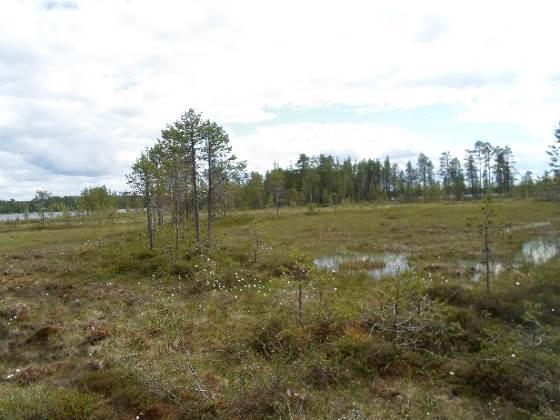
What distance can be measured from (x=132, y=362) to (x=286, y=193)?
70387mm

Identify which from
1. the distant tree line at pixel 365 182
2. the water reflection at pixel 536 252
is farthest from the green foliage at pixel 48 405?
the distant tree line at pixel 365 182

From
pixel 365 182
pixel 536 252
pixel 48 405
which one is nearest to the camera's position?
pixel 48 405

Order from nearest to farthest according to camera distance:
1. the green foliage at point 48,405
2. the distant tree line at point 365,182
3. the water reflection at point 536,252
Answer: the green foliage at point 48,405 → the water reflection at point 536,252 → the distant tree line at point 365,182

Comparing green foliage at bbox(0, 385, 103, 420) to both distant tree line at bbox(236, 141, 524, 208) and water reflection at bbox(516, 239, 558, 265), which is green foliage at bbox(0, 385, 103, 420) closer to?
water reflection at bbox(516, 239, 558, 265)

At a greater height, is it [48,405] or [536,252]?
[536,252]

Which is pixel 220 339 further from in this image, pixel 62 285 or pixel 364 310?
pixel 62 285

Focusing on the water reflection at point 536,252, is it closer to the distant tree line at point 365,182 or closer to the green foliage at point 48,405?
the green foliage at point 48,405

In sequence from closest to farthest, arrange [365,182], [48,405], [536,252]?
Result: [48,405] < [536,252] < [365,182]

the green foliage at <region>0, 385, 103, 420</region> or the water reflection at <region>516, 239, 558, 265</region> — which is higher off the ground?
the water reflection at <region>516, 239, 558, 265</region>

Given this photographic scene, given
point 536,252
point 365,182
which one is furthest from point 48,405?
point 365,182

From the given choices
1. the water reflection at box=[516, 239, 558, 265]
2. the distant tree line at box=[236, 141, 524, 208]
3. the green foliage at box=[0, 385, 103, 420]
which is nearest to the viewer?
the green foliage at box=[0, 385, 103, 420]

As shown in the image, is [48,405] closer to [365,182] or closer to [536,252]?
[536,252]

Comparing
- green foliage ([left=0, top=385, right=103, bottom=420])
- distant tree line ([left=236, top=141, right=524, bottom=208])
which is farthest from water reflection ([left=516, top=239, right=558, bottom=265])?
distant tree line ([left=236, top=141, right=524, bottom=208])

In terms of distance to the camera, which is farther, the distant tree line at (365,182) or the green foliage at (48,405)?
the distant tree line at (365,182)
